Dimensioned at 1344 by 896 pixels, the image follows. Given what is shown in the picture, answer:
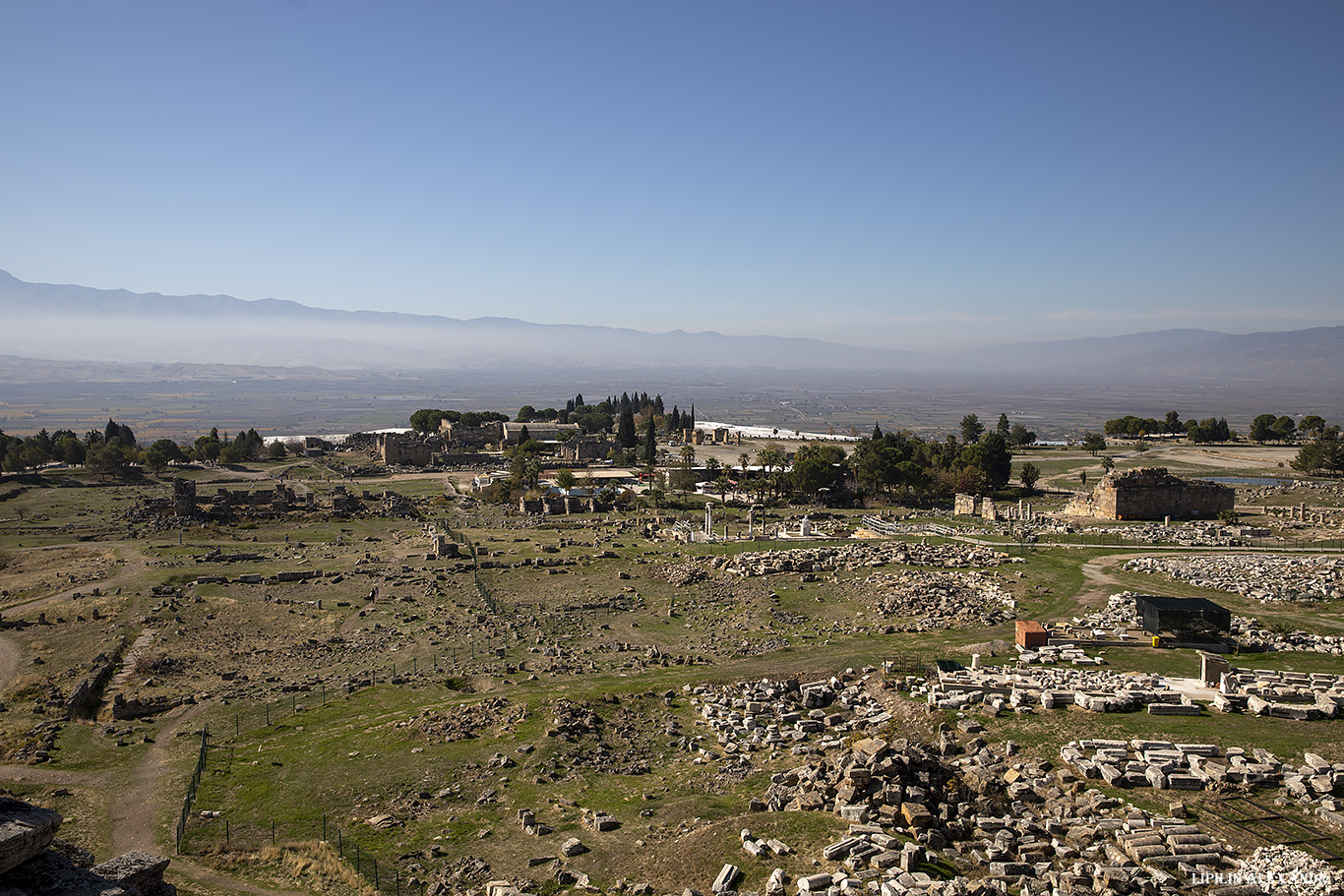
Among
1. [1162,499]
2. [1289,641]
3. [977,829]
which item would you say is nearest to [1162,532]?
[1162,499]

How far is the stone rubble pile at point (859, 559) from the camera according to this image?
38497 millimetres

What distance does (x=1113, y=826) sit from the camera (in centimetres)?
1409

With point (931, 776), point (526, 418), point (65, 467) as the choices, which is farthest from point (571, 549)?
point (526, 418)

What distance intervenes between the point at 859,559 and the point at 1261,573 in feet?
55.5

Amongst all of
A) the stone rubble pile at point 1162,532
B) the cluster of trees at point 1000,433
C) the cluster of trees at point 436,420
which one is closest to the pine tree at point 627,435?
the cluster of trees at point 436,420

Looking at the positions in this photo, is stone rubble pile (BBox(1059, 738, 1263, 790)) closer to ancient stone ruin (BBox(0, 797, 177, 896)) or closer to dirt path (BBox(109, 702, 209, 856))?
ancient stone ruin (BBox(0, 797, 177, 896))

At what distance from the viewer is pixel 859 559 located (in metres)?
39.8

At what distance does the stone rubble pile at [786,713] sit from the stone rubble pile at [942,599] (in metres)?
7.99

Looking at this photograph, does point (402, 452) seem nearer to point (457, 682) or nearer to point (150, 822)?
point (457, 682)

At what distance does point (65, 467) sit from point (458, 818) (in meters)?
93.4

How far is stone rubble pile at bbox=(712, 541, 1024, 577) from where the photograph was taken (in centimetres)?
3850

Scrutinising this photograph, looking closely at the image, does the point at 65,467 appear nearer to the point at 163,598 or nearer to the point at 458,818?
the point at 163,598

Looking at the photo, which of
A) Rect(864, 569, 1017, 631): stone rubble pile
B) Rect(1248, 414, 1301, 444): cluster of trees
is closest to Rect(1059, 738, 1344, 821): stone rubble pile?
Rect(864, 569, 1017, 631): stone rubble pile

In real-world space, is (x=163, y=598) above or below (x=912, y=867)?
below
